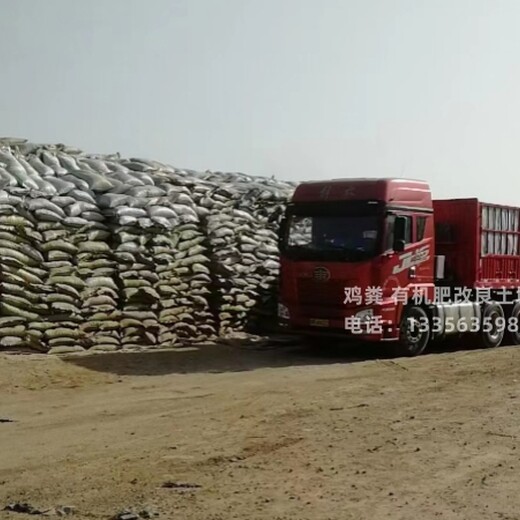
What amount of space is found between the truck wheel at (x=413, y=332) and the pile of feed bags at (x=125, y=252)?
9.34 ft

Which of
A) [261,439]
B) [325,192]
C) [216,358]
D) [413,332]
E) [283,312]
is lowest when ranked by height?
[261,439]

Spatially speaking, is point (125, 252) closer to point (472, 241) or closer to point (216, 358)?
point (216, 358)

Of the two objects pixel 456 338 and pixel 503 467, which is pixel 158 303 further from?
pixel 503 467

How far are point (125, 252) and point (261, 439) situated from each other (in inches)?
244

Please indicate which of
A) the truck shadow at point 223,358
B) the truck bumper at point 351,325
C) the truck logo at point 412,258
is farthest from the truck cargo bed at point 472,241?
the truck bumper at point 351,325

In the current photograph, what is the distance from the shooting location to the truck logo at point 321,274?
40.4ft

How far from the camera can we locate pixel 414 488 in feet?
18.2

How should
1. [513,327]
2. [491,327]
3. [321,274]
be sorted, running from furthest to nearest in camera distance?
[513,327] → [491,327] → [321,274]

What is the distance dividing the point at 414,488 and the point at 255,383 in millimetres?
4938

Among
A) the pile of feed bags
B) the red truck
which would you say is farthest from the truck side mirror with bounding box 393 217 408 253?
the pile of feed bags

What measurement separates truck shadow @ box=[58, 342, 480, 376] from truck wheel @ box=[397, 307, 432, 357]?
0.28m

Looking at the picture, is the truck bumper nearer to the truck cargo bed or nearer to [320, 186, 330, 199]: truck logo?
[320, 186, 330, 199]: truck logo

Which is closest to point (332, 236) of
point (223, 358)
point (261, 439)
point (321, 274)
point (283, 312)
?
point (321, 274)

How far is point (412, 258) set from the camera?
502 inches
